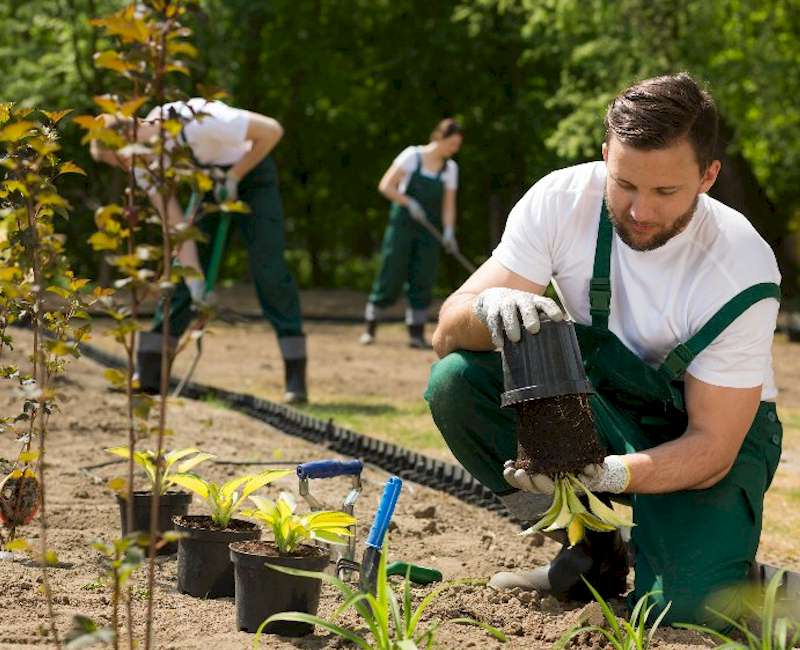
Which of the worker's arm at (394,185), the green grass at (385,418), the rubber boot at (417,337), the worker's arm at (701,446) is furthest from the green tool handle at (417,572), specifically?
the rubber boot at (417,337)

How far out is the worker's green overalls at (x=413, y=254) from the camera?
36.4 feet

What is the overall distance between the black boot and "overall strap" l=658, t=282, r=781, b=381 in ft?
14.0

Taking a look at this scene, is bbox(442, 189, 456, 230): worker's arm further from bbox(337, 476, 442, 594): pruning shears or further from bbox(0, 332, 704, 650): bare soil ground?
bbox(337, 476, 442, 594): pruning shears

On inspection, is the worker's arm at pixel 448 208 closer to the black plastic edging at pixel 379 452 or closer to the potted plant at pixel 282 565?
the black plastic edging at pixel 379 452

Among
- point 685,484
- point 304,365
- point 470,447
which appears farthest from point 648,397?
point 304,365

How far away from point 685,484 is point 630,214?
710 mm

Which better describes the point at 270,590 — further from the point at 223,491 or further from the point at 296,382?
the point at 296,382

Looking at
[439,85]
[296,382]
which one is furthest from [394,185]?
[439,85]

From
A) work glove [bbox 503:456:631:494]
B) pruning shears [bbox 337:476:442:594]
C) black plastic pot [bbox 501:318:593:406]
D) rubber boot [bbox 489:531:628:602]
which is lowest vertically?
rubber boot [bbox 489:531:628:602]

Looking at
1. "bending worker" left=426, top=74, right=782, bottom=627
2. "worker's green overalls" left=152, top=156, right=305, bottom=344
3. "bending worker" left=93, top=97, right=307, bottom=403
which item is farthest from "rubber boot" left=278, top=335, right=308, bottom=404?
"bending worker" left=426, top=74, right=782, bottom=627

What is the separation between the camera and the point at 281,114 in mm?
21016

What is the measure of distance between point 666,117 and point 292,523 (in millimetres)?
1380

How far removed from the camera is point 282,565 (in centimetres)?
288

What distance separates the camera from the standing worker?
1102 centimetres
